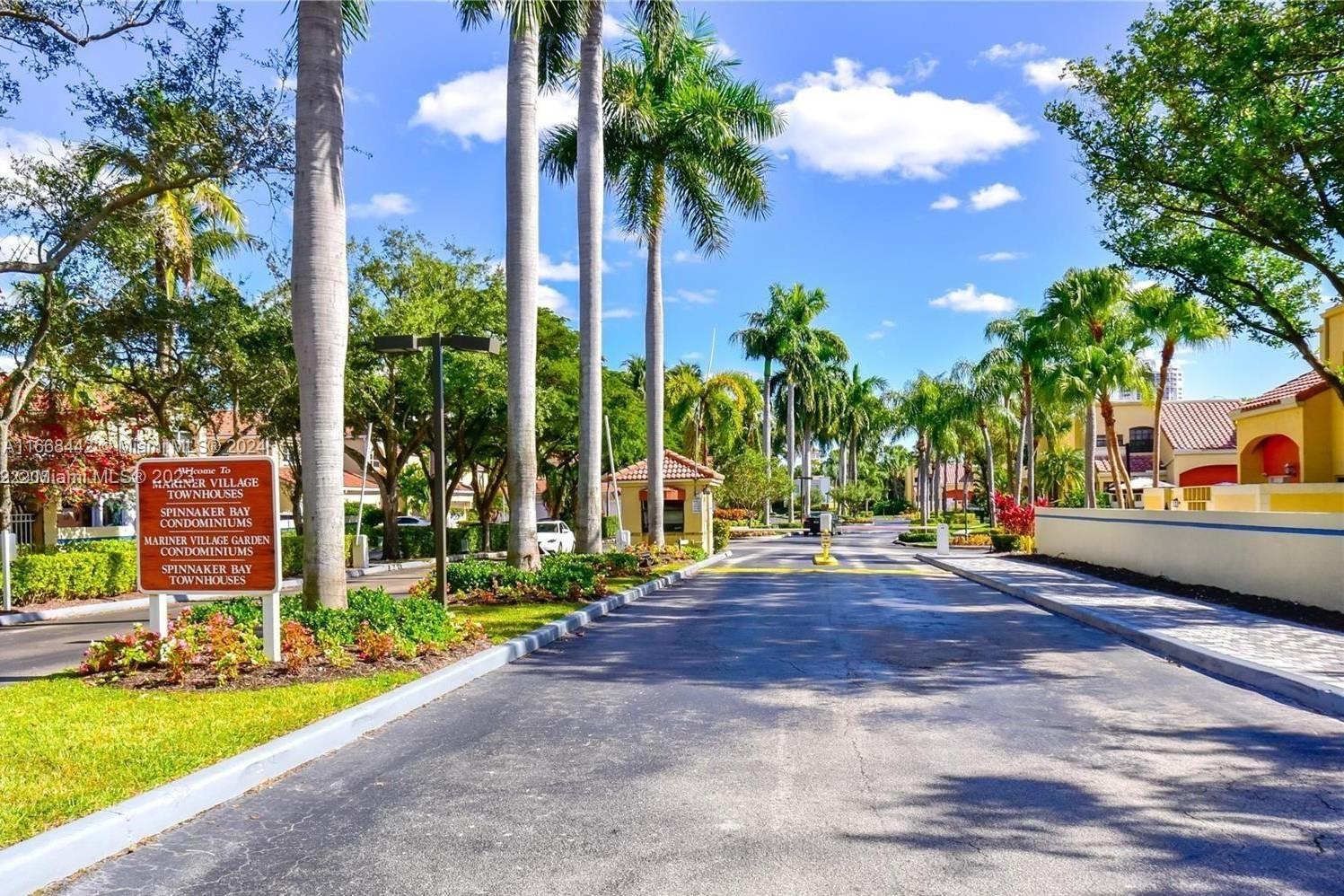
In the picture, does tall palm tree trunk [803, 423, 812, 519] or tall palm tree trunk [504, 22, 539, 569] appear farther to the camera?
tall palm tree trunk [803, 423, 812, 519]

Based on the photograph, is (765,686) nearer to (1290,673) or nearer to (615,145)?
(1290,673)

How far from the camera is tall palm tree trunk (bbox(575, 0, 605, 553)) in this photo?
1931 cm

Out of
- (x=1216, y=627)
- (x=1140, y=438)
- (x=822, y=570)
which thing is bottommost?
(x=822, y=570)

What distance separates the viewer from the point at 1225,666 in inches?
359

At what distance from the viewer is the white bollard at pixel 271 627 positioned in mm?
8609

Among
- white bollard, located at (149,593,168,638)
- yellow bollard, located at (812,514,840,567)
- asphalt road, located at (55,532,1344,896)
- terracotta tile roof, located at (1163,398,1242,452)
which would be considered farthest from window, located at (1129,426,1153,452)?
white bollard, located at (149,593,168,638)

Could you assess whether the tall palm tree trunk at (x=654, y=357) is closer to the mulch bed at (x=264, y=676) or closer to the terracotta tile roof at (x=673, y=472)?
the terracotta tile roof at (x=673, y=472)

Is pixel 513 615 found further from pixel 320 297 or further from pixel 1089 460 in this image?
pixel 1089 460

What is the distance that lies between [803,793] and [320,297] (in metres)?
7.13

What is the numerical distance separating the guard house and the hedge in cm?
1690

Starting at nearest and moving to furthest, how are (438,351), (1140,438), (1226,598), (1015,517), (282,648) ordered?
(282,648), (438,351), (1226,598), (1015,517), (1140,438)

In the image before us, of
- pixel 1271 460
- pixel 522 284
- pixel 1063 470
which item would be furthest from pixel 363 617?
pixel 1063 470

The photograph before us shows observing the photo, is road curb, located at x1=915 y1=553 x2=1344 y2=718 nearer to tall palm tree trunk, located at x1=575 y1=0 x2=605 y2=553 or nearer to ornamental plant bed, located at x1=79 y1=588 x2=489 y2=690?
ornamental plant bed, located at x1=79 y1=588 x2=489 y2=690

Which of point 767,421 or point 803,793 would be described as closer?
point 803,793
